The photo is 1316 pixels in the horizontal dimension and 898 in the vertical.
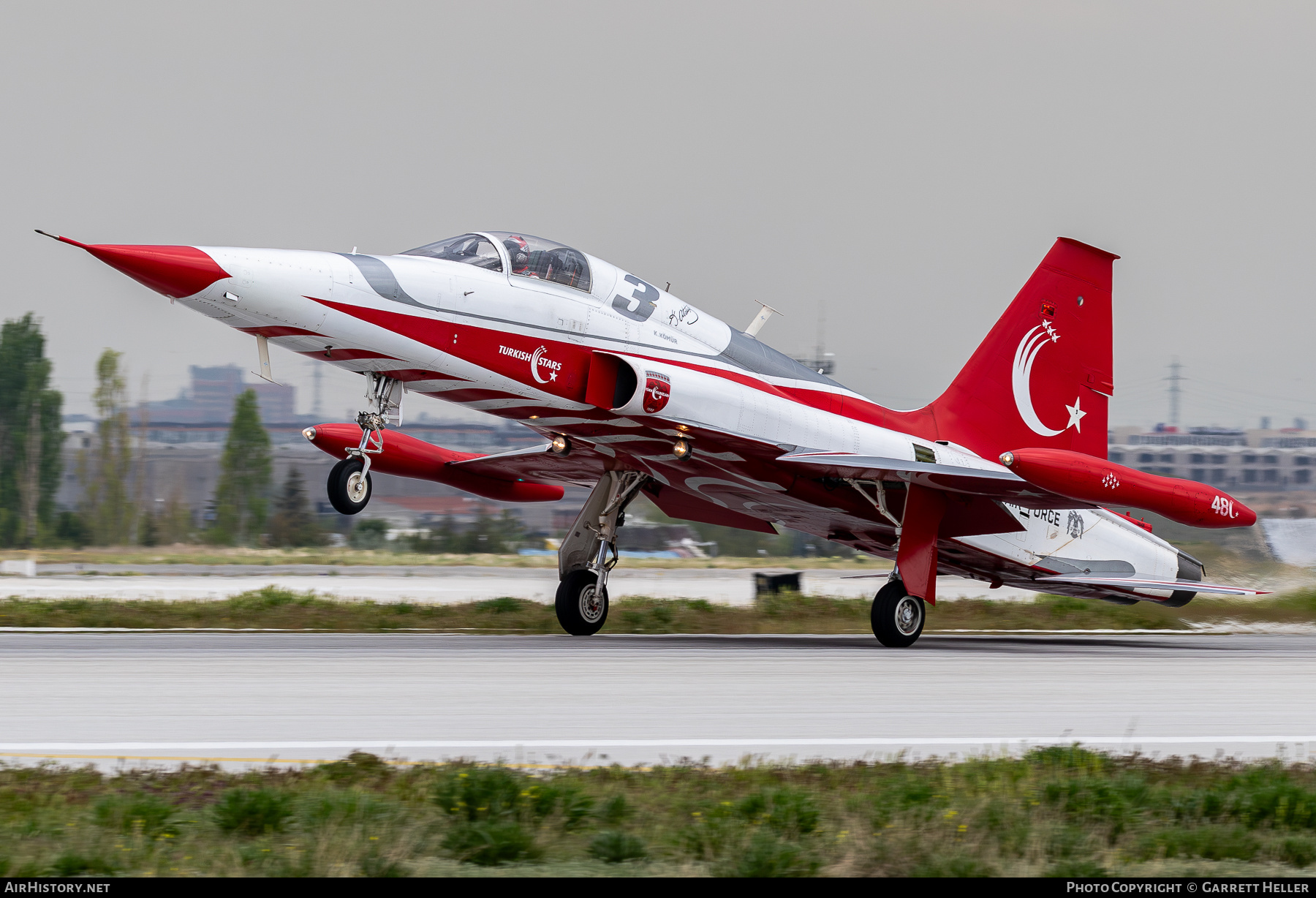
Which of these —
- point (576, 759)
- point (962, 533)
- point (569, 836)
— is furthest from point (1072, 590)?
point (569, 836)

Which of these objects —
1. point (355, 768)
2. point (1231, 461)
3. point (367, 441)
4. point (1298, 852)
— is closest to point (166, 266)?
point (367, 441)

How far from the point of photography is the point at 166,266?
1102 centimetres

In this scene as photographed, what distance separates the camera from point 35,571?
35188 mm

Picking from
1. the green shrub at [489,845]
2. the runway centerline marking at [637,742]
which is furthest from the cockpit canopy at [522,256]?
the green shrub at [489,845]

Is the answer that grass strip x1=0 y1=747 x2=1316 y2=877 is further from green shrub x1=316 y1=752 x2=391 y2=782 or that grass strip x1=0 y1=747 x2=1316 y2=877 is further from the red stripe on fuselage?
the red stripe on fuselage

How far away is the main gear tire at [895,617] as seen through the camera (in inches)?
613

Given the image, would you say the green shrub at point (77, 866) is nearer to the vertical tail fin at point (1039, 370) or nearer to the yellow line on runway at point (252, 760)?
the yellow line on runway at point (252, 760)

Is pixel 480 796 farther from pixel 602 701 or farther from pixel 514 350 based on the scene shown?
pixel 514 350

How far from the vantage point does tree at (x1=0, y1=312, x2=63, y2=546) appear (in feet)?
181

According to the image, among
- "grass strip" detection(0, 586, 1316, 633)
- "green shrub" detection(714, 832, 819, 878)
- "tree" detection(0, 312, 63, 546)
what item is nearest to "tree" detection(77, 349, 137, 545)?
"tree" detection(0, 312, 63, 546)

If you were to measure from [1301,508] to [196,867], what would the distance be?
1484 inches

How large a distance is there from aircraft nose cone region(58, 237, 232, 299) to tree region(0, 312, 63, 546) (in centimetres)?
4879

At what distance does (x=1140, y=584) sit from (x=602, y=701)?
472 inches

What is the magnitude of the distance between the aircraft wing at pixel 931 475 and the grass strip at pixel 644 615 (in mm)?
3895
